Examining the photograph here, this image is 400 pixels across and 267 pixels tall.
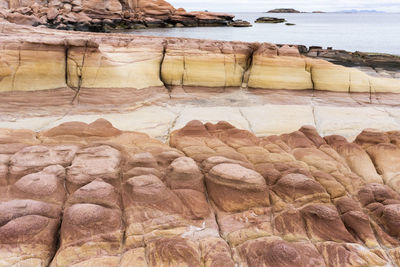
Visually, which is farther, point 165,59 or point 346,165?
point 165,59

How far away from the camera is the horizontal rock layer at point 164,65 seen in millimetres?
8586

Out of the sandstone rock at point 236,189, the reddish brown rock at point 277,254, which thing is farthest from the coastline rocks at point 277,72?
the reddish brown rock at point 277,254

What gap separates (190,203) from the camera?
453cm

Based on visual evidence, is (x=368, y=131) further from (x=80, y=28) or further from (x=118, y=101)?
(x=80, y=28)

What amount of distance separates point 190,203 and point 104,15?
50161 mm

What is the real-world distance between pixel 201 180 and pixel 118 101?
15.6 feet

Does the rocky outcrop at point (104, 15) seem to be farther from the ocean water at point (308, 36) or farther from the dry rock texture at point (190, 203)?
the dry rock texture at point (190, 203)

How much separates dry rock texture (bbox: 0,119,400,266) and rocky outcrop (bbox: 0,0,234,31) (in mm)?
32772

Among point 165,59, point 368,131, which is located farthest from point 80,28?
point 368,131

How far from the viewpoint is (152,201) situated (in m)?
4.43

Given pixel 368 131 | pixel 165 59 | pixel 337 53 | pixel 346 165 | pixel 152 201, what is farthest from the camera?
pixel 337 53

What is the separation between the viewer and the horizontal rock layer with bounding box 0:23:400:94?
28.2ft

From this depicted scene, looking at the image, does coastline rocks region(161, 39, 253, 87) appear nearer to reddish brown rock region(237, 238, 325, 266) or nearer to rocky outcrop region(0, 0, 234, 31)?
reddish brown rock region(237, 238, 325, 266)

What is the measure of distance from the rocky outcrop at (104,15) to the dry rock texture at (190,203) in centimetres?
3277
